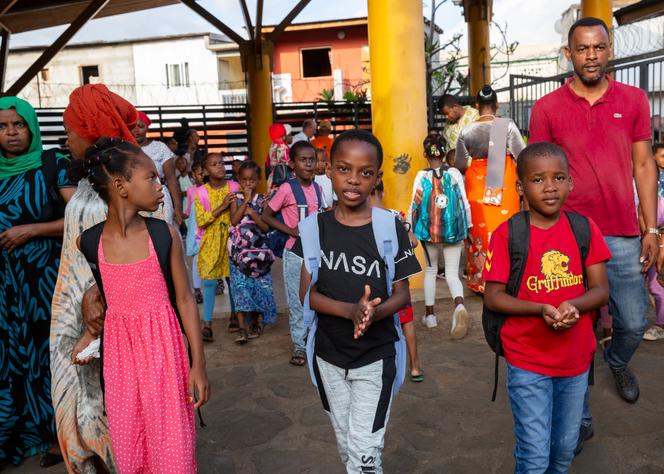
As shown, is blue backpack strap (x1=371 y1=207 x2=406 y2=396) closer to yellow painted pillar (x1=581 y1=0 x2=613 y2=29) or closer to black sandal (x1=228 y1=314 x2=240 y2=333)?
black sandal (x1=228 y1=314 x2=240 y2=333)

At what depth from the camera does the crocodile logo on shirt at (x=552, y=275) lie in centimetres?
259

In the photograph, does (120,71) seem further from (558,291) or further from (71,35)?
(558,291)

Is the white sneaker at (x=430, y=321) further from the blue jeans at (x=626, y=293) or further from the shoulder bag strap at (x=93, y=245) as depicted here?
the shoulder bag strap at (x=93, y=245)

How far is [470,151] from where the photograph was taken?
620cm

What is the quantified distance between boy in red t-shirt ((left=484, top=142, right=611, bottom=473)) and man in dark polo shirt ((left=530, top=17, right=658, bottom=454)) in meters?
0.72

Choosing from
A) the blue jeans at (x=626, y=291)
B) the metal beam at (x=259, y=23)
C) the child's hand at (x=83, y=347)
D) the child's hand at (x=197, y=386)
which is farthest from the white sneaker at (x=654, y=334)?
the metal beam at (x=259, y=23)

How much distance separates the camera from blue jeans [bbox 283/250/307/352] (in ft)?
16.3

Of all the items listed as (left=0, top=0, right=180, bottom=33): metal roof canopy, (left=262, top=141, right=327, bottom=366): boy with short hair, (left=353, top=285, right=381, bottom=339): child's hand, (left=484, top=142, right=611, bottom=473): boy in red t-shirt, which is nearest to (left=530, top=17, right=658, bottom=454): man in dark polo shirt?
(left=484, top=142, right=611, bottom=473): boy in red t-shirt

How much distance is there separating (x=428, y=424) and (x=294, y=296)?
1.58 m

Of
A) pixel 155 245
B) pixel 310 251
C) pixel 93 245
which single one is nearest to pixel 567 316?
pixel 310 251

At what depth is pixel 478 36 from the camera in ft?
45.5

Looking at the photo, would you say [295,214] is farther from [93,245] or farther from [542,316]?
[542,316]

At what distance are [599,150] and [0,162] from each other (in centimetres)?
308

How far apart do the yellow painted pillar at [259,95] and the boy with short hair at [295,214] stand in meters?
8.69
